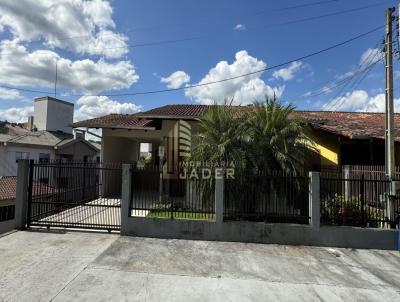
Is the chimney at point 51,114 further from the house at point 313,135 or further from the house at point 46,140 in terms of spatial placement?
the house at point 313,135

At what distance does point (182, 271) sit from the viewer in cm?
544

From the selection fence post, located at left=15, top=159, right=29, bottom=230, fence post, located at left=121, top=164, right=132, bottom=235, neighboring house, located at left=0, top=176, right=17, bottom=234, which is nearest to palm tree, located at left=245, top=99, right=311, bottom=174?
fence post, located at left=121, top=164, right=132, bottom=235

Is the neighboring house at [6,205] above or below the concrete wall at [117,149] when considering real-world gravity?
below

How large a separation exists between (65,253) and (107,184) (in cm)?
566

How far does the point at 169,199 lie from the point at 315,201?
3.82 metres

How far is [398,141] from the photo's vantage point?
9.95 metres

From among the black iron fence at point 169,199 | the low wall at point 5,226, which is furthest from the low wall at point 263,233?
the low wall at point 5,226

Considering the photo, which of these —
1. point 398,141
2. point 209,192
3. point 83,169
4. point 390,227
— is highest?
point 398,141

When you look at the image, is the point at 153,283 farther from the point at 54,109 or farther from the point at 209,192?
the point at 54,109

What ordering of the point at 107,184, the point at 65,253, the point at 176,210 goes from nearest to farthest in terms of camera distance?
the point at 65,253 → the point at 176,210 → the point at 107,184

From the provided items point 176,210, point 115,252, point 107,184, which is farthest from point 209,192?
point 107,184

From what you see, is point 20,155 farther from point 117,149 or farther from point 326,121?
point 326,121

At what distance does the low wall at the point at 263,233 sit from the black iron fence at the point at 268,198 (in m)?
0.33

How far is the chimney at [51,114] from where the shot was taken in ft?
89.0
